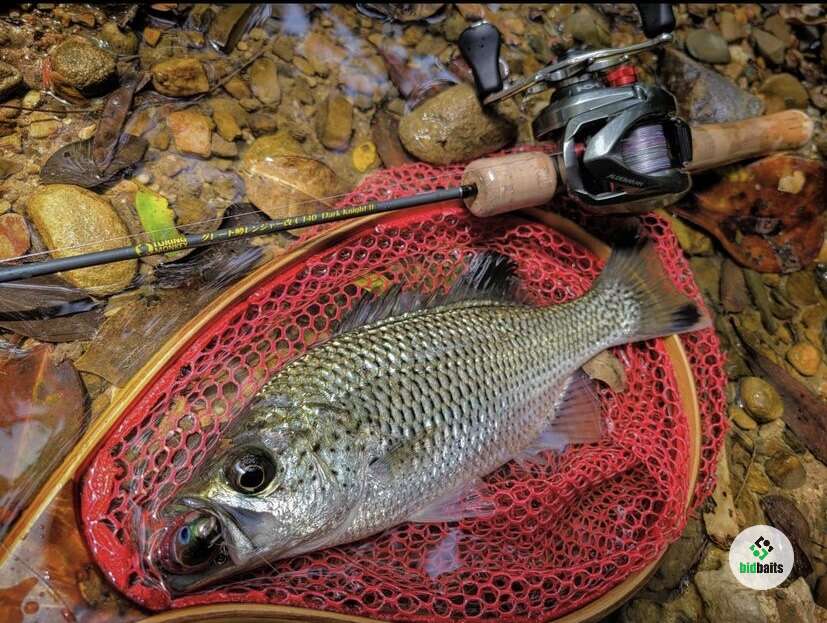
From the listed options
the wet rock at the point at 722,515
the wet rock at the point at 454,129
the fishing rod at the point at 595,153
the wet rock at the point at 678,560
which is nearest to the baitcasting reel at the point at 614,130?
the fishing rod at the point at 595,153

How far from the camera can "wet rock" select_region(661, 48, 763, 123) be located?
141 inches

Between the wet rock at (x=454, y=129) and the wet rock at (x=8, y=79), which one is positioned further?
the wet rock at (x=454, y=129)

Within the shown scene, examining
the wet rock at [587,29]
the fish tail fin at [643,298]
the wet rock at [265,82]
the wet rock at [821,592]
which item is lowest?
the wet rock at [821,592]

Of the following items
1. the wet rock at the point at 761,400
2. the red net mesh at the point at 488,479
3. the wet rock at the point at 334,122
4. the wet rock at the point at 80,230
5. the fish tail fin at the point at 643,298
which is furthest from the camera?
the wet rock at the point at 334,122

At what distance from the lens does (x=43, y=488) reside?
6.40 feet

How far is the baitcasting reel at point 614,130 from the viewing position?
234 cm

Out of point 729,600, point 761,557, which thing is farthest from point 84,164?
point 761,557

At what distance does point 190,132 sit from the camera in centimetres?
305

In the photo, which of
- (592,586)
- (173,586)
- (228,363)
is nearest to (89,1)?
(228,363)

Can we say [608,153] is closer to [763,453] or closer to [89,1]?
[763,453]

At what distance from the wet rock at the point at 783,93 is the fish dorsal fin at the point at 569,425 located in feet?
8.44

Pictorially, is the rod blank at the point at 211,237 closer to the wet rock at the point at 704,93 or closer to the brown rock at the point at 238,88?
the brown rock at the point at 238,88

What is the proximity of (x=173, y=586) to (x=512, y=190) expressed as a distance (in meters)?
1.94

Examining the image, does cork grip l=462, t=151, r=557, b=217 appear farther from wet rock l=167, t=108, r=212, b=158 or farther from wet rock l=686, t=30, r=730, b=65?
wet rock l=686, t=30, r=730, b=65
